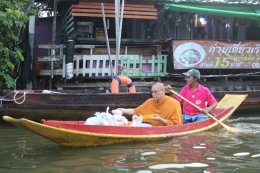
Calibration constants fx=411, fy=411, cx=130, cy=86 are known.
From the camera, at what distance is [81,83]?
13266 millimetres

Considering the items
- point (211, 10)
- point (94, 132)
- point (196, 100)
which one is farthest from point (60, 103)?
point (211, 10)

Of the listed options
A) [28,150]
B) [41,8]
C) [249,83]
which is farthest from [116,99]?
[41,8]

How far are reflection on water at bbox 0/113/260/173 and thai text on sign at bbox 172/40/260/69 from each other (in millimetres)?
5124

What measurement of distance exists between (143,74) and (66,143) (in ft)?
22.0

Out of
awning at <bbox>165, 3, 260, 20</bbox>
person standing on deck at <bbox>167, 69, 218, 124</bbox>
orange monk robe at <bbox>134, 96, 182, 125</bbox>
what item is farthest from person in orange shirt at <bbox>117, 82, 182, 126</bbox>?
awning at <bbox>165, 3, 260, 20</bbox>

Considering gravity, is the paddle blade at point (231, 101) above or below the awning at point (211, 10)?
below

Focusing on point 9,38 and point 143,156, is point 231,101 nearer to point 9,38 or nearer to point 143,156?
point 143,156

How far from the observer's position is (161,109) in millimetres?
8141

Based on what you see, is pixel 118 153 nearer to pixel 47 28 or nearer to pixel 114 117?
pixel 114 117

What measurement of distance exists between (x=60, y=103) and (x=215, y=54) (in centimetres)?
593

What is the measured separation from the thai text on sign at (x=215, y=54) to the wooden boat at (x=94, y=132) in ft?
16.9

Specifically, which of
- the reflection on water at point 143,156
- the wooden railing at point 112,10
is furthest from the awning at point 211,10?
the reflection on water at point 143,156

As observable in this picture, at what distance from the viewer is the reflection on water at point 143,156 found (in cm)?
601

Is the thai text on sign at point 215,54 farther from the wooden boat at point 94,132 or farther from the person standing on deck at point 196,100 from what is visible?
the wooden boat at point 94,132
